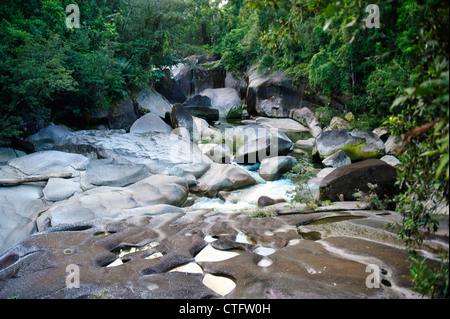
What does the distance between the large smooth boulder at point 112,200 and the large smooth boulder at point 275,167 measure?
300 cm

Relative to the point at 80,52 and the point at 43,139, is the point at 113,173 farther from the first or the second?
the point at 80,52

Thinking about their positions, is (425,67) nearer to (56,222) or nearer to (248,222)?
(248,222)

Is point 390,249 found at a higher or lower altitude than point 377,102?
lower

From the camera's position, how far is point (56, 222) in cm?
524

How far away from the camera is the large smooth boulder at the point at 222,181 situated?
812 cm

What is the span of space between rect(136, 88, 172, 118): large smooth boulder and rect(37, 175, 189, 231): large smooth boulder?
32.3ft

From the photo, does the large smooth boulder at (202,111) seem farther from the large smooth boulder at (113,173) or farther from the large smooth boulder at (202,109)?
the large smooth boulder at (113,173)

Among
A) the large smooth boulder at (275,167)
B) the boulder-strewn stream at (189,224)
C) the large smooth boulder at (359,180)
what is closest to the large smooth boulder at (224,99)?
the boulder-strewn stream at (189,224)

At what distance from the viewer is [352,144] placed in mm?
10648

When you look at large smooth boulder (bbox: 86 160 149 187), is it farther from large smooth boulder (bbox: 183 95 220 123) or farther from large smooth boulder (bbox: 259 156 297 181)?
large smooth boulder (bbox: 183 95 220 123)

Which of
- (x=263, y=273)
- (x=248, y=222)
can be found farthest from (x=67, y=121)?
(x=263, y=273)

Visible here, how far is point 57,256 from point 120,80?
11.3 metres

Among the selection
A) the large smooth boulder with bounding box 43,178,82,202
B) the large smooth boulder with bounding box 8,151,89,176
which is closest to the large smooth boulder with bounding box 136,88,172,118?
the large smooth boulder with bounding box 8,151,89,176

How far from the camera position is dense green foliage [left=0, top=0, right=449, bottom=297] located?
197 centimetres
